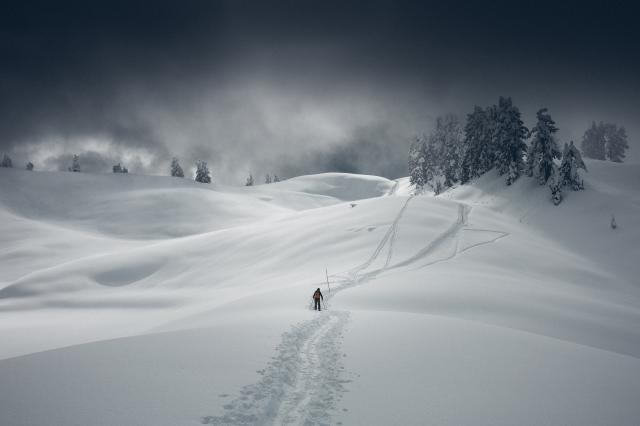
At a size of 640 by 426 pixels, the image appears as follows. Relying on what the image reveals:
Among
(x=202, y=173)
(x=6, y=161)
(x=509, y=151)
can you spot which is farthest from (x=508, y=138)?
(x=6, y=161)

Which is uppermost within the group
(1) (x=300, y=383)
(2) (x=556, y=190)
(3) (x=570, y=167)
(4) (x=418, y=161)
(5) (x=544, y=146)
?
(4) (x=418, y=161)

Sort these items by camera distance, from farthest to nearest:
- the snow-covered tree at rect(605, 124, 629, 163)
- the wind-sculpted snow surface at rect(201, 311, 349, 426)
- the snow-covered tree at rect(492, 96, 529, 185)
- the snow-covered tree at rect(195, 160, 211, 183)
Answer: the snow-covered tree at rect(195, 160, 211, 183) < the snow-covered tree at rect(605, 124, 629, 163) < the snow-covered tree at rect(492, 96, 529, 185) < the wind-sculpted snow surface at rect(201, 311, 349, 426)

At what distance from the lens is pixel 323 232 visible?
35188mm

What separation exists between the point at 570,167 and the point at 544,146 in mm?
4496

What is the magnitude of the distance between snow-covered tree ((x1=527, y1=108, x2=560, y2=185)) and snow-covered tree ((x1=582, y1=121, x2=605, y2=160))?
59.1 metres

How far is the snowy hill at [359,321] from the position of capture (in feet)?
19.8

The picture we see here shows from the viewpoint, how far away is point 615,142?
3401 inches

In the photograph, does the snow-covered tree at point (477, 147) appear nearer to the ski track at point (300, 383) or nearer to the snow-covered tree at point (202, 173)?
the ski track at point (300, 383)

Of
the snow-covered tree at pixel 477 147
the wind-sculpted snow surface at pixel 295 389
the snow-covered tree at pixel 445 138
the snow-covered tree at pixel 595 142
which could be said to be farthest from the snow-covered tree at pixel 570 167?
the snow-covered tree at pixel 595 142

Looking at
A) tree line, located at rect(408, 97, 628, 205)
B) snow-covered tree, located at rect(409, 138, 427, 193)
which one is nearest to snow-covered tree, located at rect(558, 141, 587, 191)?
tree line, located at rect(408, 97, 628, 205)

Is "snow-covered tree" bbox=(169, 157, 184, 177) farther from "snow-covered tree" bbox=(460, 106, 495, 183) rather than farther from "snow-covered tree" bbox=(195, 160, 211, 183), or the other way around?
"snow-covered tree" bbox=(460, 106, 495, 183)

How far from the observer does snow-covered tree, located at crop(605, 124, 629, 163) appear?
85.9m

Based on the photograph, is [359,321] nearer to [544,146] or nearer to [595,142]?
[544,146]

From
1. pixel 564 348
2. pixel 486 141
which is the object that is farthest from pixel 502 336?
pixel 486 141
